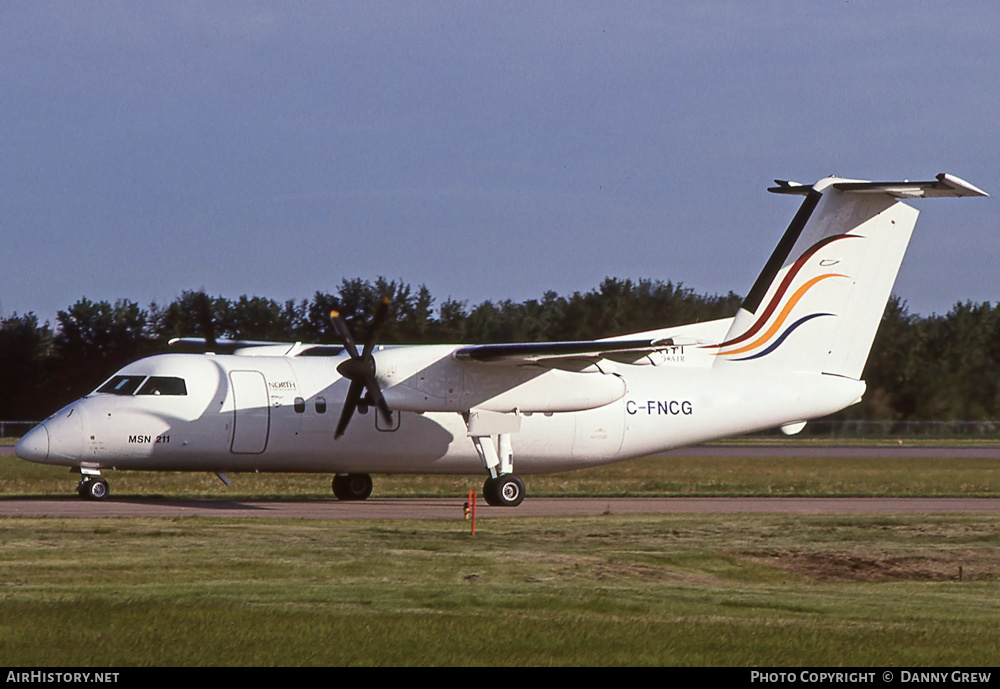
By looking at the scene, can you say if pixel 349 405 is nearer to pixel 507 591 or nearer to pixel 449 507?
pixel 449 507

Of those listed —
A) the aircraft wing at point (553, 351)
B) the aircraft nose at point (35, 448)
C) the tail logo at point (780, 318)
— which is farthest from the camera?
the tail logo at point (780, 318)

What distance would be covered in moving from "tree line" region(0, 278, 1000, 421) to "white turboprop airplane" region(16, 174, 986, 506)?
5532mm

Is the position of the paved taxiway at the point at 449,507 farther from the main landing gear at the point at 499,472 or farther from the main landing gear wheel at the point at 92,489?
the main landing gear at the point at 499,472

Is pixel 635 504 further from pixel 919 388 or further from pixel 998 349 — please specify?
pixel 998 349

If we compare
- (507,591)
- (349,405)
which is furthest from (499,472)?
(507,591)

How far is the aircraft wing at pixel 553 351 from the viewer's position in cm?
2473

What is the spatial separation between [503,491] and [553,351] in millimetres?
3684

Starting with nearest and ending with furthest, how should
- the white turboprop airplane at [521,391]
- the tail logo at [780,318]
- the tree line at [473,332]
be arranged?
the white turboprop airplane at [521,391] < the tail logo at [780,318] < the tree line at [473,332]

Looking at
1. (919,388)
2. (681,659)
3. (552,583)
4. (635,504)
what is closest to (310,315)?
(919,388)

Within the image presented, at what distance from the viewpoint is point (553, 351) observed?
82.5ft

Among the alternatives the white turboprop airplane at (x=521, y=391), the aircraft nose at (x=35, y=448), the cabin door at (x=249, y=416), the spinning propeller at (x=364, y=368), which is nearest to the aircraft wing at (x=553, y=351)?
the white turboprop airplane at (x=521, y=391)

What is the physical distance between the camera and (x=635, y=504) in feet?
92.1

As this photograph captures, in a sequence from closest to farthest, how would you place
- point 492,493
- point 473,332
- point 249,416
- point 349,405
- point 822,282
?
point 349,405
point 249,416
point 492,493
point 822,282
point 473,332

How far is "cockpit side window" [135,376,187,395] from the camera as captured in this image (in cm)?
2605
